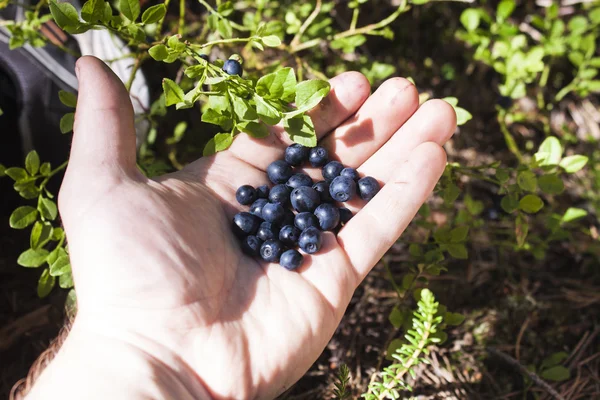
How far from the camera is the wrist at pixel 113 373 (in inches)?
68.4

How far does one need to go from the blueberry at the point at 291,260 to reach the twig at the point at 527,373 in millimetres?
1417

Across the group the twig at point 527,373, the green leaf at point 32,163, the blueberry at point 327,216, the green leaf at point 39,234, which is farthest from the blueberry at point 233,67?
the twig at point 527,373

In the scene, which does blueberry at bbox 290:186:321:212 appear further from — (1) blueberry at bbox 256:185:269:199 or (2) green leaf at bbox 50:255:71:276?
(2) green leaf at bbox 50:255:71:276

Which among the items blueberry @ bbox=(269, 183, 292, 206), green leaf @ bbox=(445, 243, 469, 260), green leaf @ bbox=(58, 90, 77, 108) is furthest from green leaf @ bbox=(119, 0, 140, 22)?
green leaf @ bbox=(445, 243, 469, 260)

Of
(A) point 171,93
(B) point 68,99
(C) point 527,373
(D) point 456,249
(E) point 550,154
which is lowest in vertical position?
(C) point 527,373

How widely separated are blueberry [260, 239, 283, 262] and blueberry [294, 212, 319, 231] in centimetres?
18

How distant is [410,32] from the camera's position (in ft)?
14.8

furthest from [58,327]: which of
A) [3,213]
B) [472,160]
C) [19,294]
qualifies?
[472,160]

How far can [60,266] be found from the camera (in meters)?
2.35

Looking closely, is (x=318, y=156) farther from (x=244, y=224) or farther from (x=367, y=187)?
(x=244, y=224)

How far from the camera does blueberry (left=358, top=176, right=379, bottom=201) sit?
258 cm

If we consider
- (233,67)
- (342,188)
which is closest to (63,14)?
(233,67)

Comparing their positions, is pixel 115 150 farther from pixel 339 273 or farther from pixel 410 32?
pixel 410 32

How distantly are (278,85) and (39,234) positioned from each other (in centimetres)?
130
